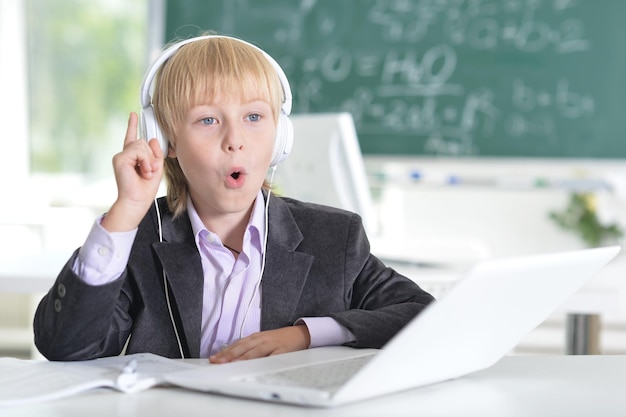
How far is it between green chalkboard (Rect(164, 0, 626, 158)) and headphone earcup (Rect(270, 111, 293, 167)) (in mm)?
2826

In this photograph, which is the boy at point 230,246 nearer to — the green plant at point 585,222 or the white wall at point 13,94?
the green plant at point 585,222

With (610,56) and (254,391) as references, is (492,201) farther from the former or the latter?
(254,391)

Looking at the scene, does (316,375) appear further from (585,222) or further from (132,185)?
(585,222)

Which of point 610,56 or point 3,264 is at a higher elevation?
point 610,56

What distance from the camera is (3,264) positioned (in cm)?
223

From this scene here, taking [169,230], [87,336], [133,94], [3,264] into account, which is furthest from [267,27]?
[87,336]

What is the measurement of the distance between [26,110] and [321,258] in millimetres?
3723

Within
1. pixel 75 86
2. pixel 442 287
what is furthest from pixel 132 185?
pixel 75 86

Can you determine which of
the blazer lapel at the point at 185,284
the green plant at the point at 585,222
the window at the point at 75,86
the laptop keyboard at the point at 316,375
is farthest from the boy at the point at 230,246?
the window at the point at 75,86

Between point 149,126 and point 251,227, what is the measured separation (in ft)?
0.75

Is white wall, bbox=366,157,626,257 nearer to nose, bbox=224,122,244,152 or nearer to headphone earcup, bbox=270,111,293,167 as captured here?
headphone earcup, bbox=270,111,293,167

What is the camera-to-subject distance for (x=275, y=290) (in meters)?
1.38

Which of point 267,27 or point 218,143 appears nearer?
point 218,143

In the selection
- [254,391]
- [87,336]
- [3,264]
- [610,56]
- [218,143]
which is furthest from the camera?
[610,56]
